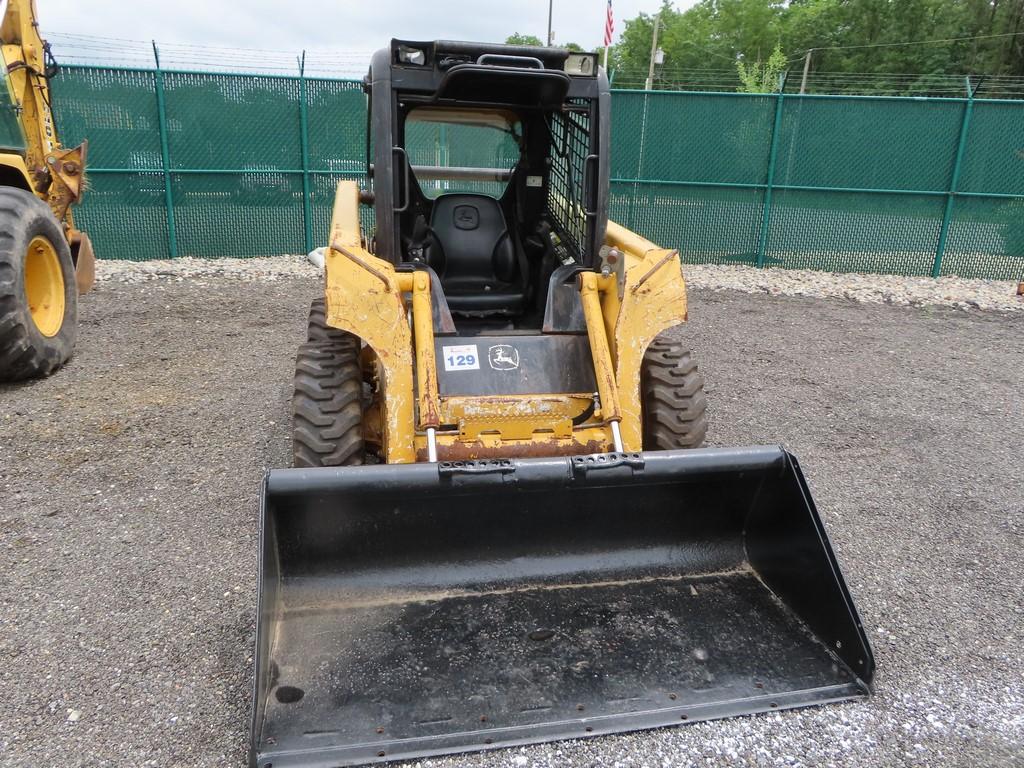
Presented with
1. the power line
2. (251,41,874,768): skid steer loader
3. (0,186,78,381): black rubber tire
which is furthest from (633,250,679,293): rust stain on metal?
the power line

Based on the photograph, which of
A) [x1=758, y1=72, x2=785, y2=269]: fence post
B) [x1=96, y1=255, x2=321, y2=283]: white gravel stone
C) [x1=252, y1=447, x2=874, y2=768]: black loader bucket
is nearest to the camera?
[x1=252, y1=447, x2=874, y2=768]: black loader bucket

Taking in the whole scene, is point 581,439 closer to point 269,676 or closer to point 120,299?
point 269,676

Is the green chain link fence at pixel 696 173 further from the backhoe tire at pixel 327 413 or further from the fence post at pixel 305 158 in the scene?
the backhoe tire at pixel 327 413

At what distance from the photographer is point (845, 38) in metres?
38.3

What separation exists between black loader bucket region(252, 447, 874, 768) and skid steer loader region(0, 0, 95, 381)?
3713 mm

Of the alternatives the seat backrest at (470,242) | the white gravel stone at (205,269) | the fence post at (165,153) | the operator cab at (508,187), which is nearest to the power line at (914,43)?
the white gravel stone at (205,269)

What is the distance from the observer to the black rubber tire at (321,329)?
399 centimetres

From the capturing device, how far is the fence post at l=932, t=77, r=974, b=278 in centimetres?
1034

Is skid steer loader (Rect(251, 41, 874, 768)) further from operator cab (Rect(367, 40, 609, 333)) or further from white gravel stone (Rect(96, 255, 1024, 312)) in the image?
white gravel stone (Rect(96, 255, 1024, 312))

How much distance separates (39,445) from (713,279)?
8.47 metres

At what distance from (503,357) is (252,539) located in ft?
4.70

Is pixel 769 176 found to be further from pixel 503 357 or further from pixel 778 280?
pixel 503 357

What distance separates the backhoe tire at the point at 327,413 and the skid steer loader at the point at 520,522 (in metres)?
0.01

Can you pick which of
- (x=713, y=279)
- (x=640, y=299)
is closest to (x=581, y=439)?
(x=640, y=299)
